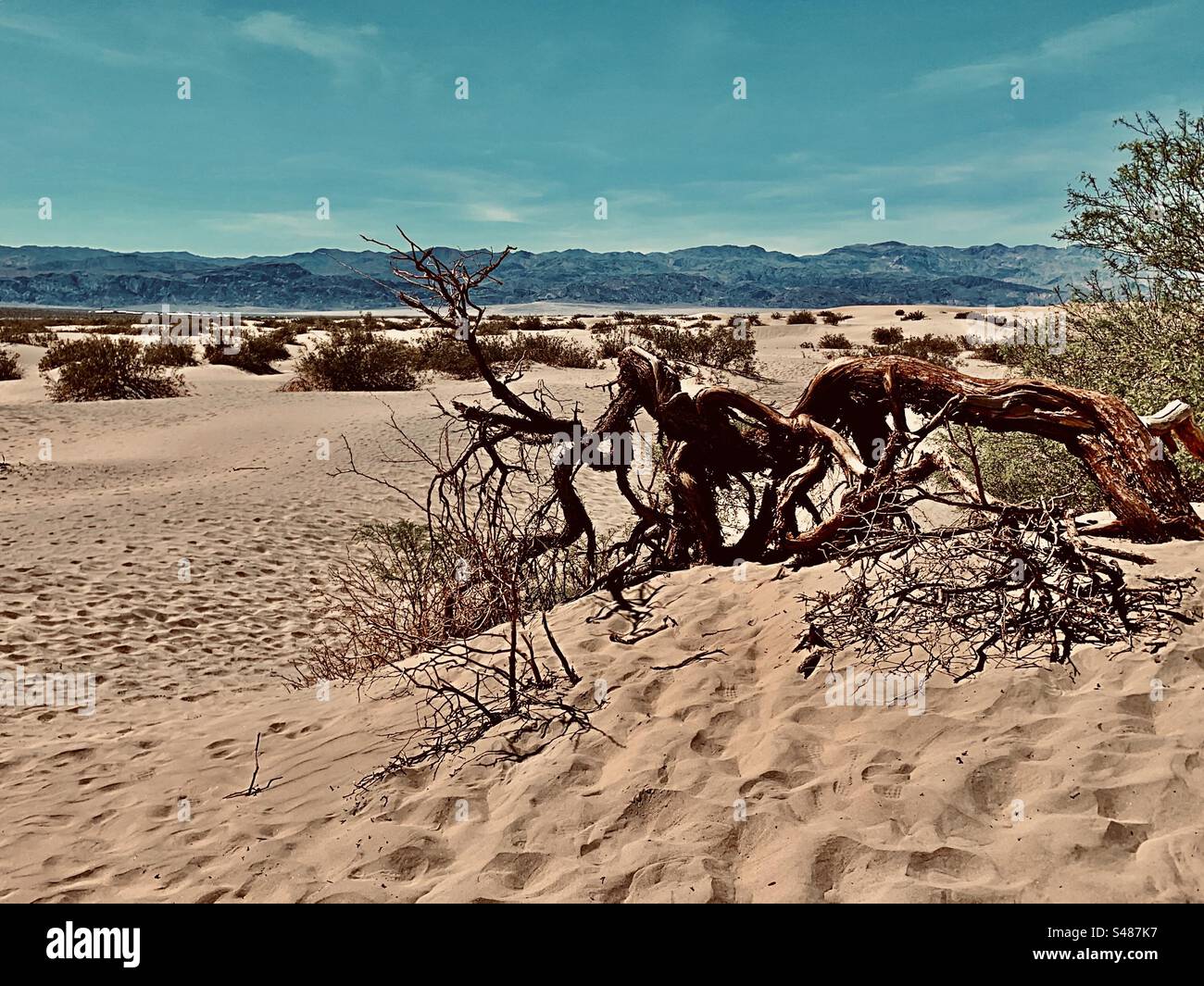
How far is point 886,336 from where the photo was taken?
3247 centimetres

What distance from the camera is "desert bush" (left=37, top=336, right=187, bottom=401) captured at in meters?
19.4

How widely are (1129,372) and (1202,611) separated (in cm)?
441

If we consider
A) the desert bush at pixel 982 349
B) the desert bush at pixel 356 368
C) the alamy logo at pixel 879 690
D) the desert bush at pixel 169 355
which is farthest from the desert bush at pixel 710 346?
the alamy logo at pixel 879 690

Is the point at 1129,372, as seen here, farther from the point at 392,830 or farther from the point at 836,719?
the point at 392,830

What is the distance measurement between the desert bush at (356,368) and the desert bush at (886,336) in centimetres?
1845

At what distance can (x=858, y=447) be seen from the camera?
6004mm

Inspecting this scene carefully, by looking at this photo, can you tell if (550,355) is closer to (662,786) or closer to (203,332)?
(203,332)

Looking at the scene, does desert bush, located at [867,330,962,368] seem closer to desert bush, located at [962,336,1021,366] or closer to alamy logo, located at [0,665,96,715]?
desert bush, located at [962,336,1021,366]

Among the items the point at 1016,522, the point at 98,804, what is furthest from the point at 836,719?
the point at 98,804

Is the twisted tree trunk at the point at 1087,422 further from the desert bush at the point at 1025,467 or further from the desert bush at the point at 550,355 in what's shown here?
the desert bush at the point at 550,355

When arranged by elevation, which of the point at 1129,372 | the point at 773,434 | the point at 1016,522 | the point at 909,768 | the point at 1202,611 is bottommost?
the point at 909,768

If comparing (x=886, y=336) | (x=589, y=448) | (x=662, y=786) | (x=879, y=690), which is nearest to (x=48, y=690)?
(x=589, y=448)

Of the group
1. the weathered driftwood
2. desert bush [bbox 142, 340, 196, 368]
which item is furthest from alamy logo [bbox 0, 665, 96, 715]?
desert bush [bbox 142, 340, 196, 368]
